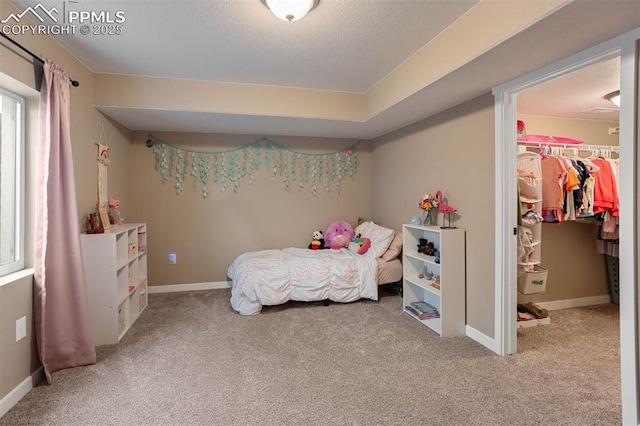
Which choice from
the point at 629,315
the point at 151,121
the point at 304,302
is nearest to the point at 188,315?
the point at 304,302

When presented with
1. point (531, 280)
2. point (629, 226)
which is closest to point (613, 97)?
point (531, 280)

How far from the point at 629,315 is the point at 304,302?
282cm

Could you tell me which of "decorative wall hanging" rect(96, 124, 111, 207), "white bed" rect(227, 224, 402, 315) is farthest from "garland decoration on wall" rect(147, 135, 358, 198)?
"white bed" rect(227, 224, 402, 315)

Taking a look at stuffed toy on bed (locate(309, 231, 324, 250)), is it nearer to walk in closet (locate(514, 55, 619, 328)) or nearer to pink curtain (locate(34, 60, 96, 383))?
walk in closet (locate(514, 55, 619, 328))

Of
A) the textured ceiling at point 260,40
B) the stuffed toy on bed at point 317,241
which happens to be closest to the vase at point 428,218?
the textured ceiling at point 260,40

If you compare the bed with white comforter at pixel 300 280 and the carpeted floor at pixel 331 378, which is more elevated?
the bed with white comforter at pixel 300 280

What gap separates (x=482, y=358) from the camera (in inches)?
99.5

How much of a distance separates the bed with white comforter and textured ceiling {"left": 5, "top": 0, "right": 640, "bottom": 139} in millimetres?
1596

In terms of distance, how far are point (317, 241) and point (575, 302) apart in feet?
10.2

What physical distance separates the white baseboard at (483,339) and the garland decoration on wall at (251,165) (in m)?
2.64

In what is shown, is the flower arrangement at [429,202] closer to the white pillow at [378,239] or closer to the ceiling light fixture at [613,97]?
the white pillow at [378,239]

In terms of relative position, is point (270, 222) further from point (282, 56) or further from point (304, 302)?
point (282, 56)

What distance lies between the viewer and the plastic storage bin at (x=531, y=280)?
299cm

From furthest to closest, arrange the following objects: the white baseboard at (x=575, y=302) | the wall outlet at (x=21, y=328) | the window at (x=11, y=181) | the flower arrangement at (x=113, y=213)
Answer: the white baseboard at (x=575, y=302), the flower arrangement at (x=113, y=213), the window at (x=11, y=181), the wall outlet at (x=21, y=328)
